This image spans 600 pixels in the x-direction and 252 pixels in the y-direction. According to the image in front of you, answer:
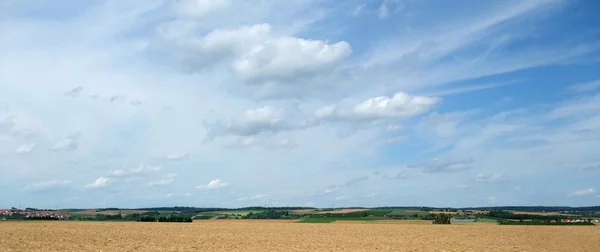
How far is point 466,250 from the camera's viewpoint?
44219 millimetres

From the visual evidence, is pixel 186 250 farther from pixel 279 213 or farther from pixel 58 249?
pixel 279 213

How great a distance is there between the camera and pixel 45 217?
107625 millimetres

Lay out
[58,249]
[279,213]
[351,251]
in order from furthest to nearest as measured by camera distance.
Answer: [279,213] → [351,251] → [58,249]

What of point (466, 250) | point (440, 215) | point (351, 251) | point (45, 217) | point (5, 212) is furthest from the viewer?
point (5, 212)

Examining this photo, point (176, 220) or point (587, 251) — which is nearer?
point (587, 251)

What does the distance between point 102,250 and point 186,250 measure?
600 cm

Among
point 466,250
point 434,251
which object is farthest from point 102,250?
point 466,250

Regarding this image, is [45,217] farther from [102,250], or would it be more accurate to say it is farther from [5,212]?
[102,250]

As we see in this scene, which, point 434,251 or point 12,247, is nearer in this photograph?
point 12,247

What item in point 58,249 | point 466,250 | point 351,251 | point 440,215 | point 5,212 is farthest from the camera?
point 5,212

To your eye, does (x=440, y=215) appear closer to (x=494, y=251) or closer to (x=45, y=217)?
(x=494, y=251)

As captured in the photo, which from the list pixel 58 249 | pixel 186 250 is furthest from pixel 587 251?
pixel 58 249

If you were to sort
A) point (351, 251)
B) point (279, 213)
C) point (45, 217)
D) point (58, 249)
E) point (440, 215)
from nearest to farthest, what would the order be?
point (58, 249), point (351, 251), point (45, 217), point (440, 215), point (279, 213)

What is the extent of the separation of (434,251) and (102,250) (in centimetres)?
2592
